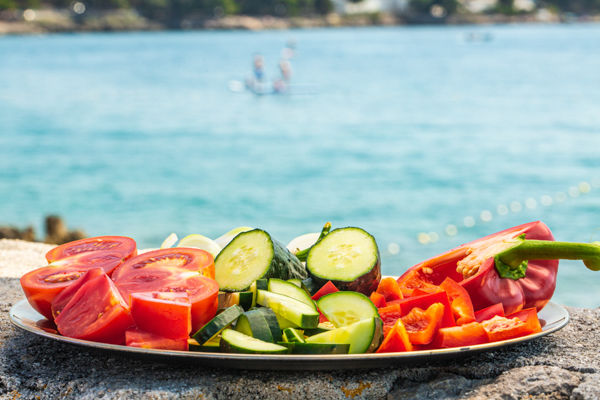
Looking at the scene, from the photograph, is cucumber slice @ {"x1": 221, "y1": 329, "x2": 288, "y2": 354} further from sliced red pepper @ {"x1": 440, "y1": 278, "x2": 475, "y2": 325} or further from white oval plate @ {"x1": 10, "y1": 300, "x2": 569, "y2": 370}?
sliced red pepper @ {"x1": 440, "y1": 278, "x2": 475, "y2": 325}

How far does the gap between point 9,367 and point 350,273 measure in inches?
46.9

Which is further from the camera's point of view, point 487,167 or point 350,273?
point 487,167

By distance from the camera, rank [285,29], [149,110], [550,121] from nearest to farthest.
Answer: [550,121] < [149,110] < [285,29]

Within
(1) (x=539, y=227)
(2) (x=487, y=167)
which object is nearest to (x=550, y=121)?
(2) (x=487, y=167)

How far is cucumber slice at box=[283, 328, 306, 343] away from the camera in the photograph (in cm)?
175

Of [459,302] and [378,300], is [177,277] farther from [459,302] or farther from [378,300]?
[459,302]

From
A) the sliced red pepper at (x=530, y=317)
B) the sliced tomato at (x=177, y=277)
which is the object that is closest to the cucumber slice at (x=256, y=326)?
the sliced tomato at (x=177, y=277)

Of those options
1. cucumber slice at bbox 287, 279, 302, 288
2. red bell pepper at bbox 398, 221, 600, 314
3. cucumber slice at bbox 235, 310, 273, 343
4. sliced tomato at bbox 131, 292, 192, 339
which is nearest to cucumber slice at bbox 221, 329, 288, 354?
cucumber slice at bbox 235, 310, 273, 343

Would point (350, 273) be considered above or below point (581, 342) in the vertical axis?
above

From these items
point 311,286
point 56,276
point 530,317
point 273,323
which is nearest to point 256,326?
point 273,323

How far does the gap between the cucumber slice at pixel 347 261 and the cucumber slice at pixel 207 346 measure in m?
0.51

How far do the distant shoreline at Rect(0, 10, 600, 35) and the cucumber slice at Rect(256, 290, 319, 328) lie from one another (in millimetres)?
86881

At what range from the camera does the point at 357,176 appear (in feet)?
52.3

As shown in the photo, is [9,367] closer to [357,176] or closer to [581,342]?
[581,342]
